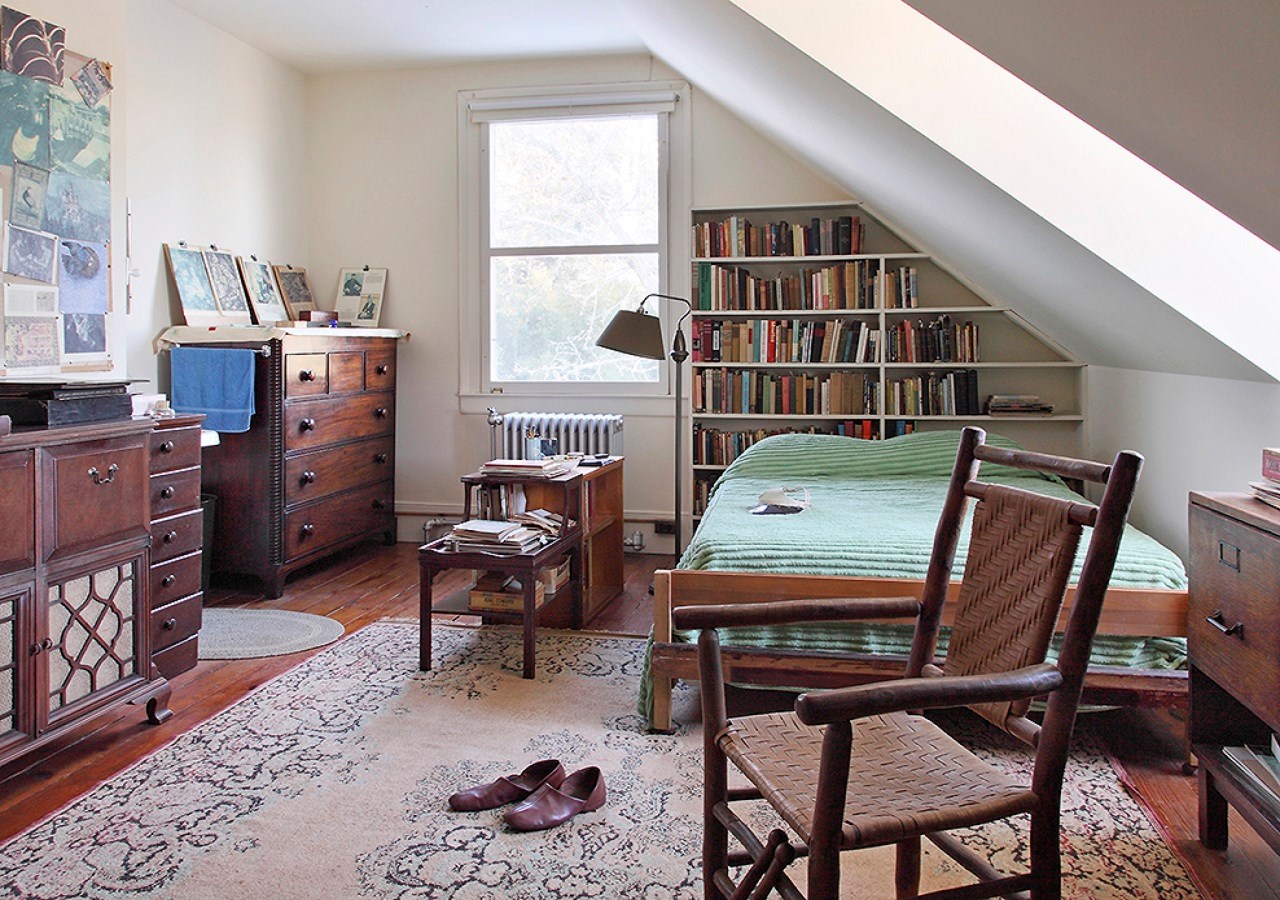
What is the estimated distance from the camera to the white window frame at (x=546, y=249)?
17.4 feet

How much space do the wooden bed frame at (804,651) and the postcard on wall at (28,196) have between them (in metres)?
2.26

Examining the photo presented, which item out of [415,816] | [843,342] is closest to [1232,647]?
[415,816]

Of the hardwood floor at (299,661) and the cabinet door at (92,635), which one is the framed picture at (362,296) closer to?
the hardwood floor at (299,661)

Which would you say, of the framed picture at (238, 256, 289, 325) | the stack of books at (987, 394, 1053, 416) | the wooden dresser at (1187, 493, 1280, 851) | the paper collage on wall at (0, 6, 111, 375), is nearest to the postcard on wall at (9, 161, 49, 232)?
the paper collage on wall at (0, 6, 111, 375)

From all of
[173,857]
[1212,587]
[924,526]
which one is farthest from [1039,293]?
[173,857]

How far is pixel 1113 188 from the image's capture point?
2.42m

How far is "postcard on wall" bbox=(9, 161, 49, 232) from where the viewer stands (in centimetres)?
309

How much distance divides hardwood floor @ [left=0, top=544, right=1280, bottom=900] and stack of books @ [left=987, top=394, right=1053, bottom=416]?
1.96 metres

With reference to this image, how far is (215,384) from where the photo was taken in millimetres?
4289

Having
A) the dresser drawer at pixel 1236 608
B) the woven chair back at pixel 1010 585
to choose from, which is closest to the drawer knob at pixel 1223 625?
the dresser drawer at pixel 1236 608

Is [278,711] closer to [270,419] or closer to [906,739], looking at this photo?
[270,419]

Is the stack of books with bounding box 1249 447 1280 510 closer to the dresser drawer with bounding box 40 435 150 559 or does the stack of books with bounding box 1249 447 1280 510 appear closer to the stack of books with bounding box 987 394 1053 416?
the dresser drawer with bounding box 40 435 150 559

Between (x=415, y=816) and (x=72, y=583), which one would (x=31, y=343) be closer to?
(x=72, y=583)

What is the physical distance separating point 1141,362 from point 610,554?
2272 mm
